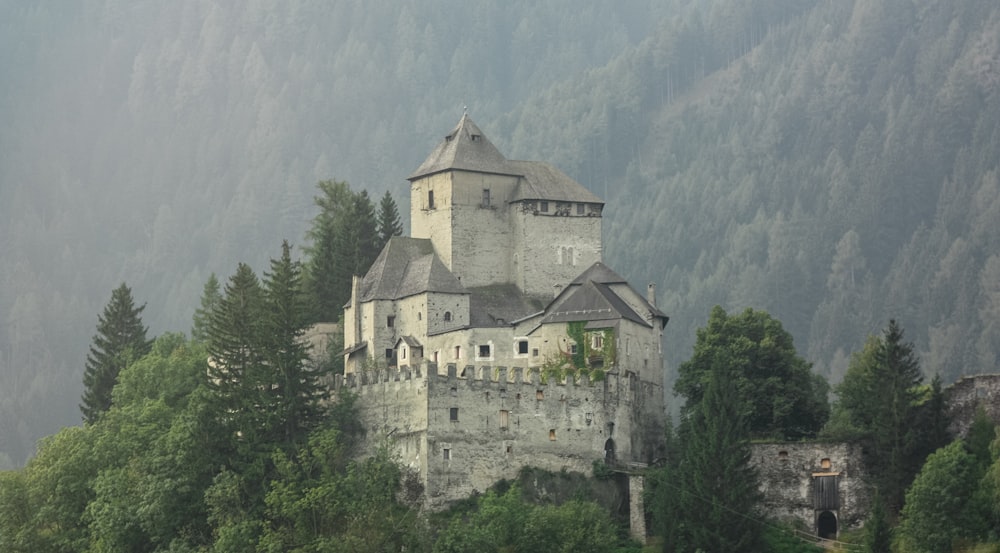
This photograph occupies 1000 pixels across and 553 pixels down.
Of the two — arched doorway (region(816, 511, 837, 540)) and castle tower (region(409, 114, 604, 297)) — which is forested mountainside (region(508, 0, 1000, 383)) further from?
arched doorway (region(816, 511, 837, 540))

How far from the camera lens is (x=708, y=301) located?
499 feet

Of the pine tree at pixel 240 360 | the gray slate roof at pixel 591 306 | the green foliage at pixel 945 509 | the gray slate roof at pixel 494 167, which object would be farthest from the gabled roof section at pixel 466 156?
the green foliage at pixel 945 509

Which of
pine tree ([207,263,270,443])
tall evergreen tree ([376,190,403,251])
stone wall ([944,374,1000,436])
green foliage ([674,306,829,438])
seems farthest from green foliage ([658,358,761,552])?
tall evergreen tree ([376,190,403,251])

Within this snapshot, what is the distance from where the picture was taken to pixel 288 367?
85750mm

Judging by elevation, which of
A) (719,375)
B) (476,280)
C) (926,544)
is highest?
(476,280)

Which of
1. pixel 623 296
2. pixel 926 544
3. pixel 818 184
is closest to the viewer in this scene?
pixel 926 544

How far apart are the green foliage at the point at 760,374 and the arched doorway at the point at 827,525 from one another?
6080 mm

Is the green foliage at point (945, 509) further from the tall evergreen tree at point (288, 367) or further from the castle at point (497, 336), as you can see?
the tall evergreen tree at point (288, 367)

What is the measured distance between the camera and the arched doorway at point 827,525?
8031cm

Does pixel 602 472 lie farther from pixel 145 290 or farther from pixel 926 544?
pixel 145 290

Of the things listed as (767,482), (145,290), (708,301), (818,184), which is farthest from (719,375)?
(145,290)

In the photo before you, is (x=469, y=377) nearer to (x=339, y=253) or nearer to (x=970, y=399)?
(x=970, y=399)

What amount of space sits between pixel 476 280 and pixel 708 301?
57.3m

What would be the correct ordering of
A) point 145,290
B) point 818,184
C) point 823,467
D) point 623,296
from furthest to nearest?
point 145,290 < point 818,184 < point 623,296 < point 823,467
